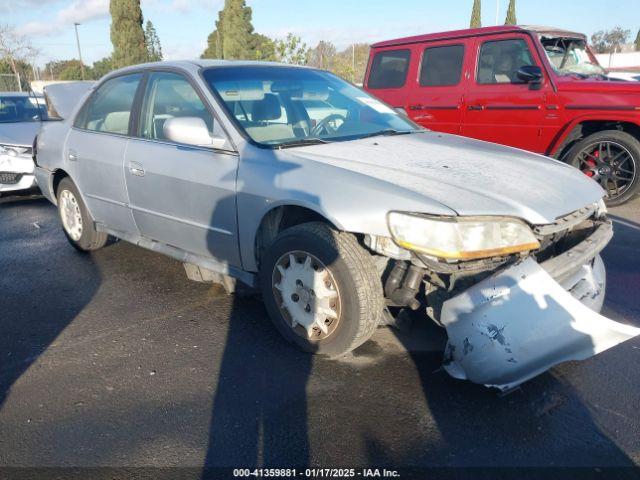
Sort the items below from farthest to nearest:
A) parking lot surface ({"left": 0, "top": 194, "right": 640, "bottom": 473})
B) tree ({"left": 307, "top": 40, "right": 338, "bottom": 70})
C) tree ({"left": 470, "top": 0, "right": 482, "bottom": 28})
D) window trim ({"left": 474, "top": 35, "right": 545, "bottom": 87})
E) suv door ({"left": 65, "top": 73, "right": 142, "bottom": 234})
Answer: tree ({"left": 470, "top": 0, "right": 482, "bottom": 28}) < tree ({"left": 307, "top": 40, "right": 338, "bottom": 70}) < window trim ({"left": 474, "top": 35, "right": 545, "bottom": 87}) < suv door ({"left": 65, "top": 73, "right": 142, "bottom": 234}) < parking lot surface ({"left": 0, "top": 194, "right": 640, "bottom": 473})

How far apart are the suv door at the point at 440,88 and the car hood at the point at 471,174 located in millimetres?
3487

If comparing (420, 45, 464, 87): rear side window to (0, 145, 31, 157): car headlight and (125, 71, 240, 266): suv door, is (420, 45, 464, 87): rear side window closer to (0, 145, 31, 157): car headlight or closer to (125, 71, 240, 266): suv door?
(125, 71, 240, 266): suv door

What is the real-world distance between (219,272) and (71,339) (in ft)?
3.23

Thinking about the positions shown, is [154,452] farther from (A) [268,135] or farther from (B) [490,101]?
(B) [490,101]

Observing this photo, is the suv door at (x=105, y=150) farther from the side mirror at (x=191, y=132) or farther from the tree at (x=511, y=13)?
the tree at (x=511, y=13)

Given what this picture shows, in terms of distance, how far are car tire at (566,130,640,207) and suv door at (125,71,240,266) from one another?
448cm

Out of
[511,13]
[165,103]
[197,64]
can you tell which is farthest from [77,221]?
[511,13]

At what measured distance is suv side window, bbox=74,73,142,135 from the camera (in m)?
3.95

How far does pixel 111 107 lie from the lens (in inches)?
164

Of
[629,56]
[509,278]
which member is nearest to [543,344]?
[509,278]

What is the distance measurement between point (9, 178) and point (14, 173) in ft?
0.36

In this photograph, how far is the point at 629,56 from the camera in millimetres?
30812

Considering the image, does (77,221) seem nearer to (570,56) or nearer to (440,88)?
(440,88)

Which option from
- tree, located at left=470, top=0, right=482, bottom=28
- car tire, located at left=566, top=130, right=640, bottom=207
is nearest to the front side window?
car tire, located at left=566, top=130, right=640, bottom=207
